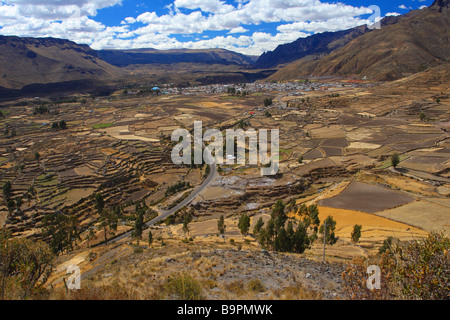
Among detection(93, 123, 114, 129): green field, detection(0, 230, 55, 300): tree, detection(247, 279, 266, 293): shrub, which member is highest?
detection(93, 123, 114, 129): green field

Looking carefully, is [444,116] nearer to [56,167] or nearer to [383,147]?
[383,147]

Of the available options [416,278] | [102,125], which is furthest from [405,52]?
[416,278]

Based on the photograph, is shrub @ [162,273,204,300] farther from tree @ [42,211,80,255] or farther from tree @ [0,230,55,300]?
tree @ [42,211,80,255]

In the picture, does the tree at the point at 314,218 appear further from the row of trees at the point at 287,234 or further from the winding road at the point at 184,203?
the winding road at the point at 184,203

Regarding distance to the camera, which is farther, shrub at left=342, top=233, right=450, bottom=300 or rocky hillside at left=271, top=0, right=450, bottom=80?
rocky hillside at left=271, top=0, right=450, bottom=80

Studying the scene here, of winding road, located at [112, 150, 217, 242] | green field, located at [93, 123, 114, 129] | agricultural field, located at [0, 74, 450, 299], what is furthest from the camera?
green field, located at [93, 123, 114, 129]

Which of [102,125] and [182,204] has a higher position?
[102,125]

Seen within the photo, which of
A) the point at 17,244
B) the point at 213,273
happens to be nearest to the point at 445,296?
the point at 213,273

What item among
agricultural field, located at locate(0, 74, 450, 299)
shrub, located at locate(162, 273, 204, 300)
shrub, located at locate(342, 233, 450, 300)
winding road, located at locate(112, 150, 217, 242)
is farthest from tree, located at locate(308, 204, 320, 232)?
shrub, located at locate(162, 273, 204, 300)

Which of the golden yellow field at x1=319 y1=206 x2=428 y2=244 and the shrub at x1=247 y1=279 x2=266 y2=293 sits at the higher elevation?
the shrub at x1=247 y1=279 x2=266 y2=293

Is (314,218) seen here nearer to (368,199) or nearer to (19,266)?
(368,199)

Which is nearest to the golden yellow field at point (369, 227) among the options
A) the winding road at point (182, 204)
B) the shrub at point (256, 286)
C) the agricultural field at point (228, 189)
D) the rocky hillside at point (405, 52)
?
the agricultural field at point (228, 189)
